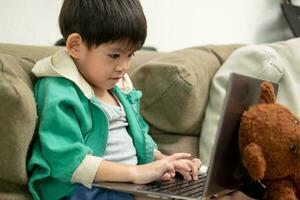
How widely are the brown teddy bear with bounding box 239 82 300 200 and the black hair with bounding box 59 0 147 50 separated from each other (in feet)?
1.02

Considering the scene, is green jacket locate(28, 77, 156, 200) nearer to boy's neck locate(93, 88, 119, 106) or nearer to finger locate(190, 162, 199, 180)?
boy's neck locate(93, 88, 119, 106)

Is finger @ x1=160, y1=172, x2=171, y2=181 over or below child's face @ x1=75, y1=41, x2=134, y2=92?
below

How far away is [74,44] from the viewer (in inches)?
42.5

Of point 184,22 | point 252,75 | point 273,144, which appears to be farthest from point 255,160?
point 184,22

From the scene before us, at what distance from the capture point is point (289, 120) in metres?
0.99

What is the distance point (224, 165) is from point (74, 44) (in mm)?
431

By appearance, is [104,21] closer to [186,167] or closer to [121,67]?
[121,67]

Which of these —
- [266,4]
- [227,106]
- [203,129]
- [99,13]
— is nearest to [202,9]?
[266,4]

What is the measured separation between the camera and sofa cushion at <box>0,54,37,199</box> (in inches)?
36.6

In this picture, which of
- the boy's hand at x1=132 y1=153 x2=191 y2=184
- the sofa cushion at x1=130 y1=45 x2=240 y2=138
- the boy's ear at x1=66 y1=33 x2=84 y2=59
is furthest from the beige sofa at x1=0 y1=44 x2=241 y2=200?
the boy's hand at x1=132 y1=153 x2=191 y2=184

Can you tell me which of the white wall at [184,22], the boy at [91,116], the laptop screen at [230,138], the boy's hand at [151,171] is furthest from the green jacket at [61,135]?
the white wall at [184,22]

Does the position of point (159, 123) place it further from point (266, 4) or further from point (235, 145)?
point (266, 4)

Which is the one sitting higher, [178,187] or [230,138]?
[230,138]

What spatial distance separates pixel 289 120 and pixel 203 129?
51cm
